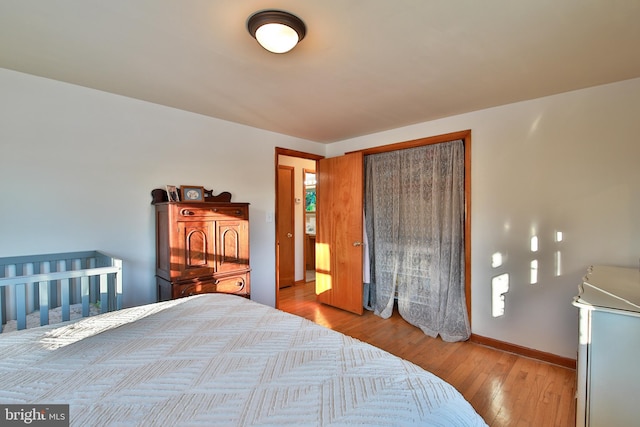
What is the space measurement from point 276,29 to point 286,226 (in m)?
3.77

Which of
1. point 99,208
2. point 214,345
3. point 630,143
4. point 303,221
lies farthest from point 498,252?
point 99,208

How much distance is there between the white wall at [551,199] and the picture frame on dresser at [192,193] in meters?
2.70

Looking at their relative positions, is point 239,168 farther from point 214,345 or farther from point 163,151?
point 214,345

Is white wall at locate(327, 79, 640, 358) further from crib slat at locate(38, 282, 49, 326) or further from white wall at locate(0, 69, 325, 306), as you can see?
crib slat at locate(38, 282, 49, 326)

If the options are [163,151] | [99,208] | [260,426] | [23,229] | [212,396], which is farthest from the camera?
[163,151]

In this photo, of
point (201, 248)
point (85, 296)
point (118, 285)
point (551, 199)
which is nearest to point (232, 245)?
point (201, 248)

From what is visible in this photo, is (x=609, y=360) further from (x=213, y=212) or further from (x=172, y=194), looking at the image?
(x=172, y=194)

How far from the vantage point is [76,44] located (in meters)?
1.69

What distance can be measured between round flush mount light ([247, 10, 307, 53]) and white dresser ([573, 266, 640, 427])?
6.44 ft

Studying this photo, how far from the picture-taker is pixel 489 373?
7.63 feet

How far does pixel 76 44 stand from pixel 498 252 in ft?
11.9

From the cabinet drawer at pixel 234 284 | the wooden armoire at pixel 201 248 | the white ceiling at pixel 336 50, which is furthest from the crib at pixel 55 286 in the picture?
the white ceiling at pixel 336 50

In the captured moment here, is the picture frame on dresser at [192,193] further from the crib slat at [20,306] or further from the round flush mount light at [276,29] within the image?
the round flush mount light at [276,29]

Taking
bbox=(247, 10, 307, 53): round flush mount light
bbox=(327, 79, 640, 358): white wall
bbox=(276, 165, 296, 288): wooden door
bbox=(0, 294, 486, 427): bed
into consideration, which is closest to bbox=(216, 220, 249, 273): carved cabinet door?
bbox=(0, 294, 486, 427): bed
